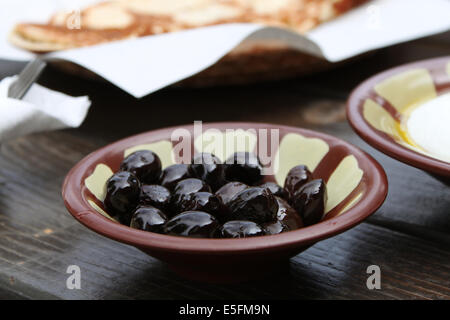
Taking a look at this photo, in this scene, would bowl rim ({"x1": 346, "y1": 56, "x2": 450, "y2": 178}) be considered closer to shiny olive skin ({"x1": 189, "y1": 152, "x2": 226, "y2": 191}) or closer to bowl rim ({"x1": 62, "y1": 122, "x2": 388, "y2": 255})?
bowl rim ({"x1": 62, "y1": 122, "x2": 388, "y2": 255})

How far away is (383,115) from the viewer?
0.64 m

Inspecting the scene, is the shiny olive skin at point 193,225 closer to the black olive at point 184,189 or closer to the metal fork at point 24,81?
the black olive at point 184,189

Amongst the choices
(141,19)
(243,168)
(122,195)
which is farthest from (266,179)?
(141,19)

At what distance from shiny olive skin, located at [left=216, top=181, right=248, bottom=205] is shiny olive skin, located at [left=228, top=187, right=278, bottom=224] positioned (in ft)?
0.10

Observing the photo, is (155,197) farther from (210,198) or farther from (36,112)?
(36,112)

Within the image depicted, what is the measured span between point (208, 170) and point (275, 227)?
0.11 metres

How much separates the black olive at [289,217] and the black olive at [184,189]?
65 millimetres

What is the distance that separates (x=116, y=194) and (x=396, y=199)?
295mm

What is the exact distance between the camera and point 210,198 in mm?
486

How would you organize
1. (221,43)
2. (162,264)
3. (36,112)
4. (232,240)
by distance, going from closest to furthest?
(232,240) < (162,264) < (36,112) < (221,43)

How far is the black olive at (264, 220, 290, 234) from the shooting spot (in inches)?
18.4

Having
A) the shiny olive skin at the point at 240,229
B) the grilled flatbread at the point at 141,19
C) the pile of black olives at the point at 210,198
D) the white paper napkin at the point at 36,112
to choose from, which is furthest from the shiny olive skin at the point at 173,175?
the grilled flatbread at the point at 141,19
